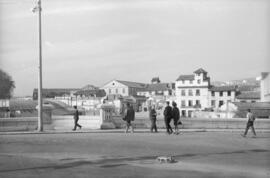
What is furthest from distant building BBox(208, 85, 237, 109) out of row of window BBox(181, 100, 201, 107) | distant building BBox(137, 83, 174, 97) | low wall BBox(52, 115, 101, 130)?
low wall BBox(52, 115, 101, 130)

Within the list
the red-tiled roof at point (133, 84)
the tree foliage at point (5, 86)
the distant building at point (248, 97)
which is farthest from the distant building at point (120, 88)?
the tree foliage at point (5, 86)

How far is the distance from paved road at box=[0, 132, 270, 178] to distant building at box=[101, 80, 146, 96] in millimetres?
134503

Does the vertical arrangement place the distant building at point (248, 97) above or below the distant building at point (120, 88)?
below

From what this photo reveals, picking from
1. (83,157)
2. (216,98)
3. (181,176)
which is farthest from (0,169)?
(216,98)

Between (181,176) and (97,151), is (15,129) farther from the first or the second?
(181,176)

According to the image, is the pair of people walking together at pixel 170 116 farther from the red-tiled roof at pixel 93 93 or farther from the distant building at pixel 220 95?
the red-tiled roof at pixel 93 93

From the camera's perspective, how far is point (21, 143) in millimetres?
16391

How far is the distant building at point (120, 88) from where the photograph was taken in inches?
5969

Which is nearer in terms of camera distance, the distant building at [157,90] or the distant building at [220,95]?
the distant building at [220,95]

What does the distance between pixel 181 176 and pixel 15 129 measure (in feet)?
56.1

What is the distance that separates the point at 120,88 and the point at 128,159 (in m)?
141

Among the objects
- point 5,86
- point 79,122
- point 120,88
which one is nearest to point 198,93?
point 120,88

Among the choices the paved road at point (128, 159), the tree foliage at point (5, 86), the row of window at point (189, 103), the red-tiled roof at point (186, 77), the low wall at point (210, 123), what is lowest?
the paved road at point (128, 159)

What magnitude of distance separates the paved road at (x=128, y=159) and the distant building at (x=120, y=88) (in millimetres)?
134503
